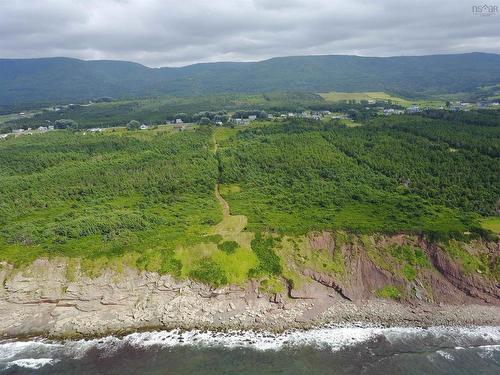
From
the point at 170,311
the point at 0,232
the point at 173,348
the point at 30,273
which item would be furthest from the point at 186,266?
the point at 0,232

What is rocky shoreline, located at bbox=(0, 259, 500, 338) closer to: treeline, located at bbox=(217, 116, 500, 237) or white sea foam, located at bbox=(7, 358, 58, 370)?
white sea foam, located at bbox=(7, 358, 58, 370)

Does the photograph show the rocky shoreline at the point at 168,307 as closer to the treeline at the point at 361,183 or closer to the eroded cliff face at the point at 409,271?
the eroded cliff face at the point at 409,271

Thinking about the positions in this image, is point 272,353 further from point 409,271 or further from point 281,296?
point 409,271

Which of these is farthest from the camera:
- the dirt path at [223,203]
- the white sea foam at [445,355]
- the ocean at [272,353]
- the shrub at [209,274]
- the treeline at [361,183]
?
the dirt path at [223,203]

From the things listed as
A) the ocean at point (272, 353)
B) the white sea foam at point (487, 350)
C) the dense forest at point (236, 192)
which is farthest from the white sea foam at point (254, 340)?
the dense forest at point (236, 192)

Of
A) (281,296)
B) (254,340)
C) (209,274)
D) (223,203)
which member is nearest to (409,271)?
(281,296)
